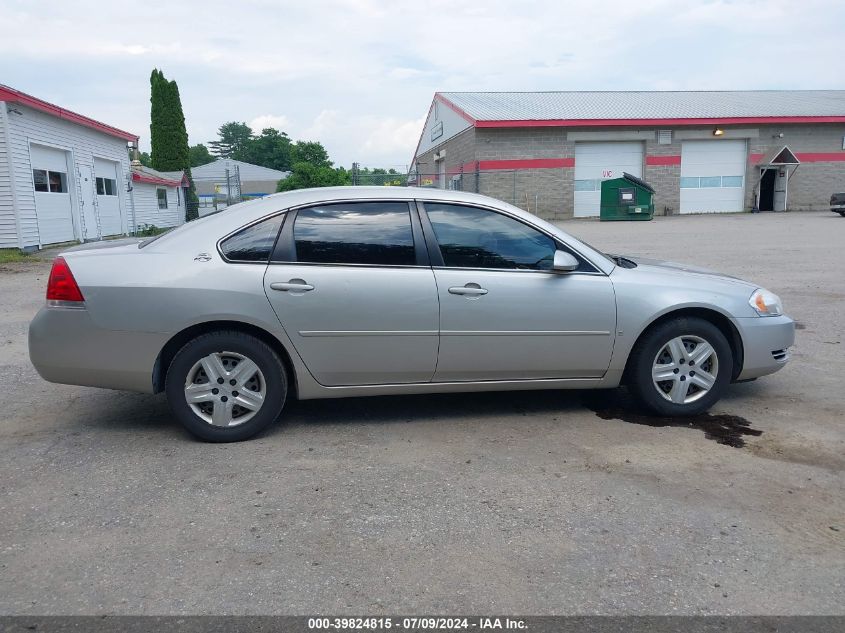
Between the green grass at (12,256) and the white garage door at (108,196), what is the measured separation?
21.1ft

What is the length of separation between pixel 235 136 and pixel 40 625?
5208 inches

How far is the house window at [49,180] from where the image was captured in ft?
62.5

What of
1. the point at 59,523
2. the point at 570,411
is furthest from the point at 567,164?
the point at 59,523

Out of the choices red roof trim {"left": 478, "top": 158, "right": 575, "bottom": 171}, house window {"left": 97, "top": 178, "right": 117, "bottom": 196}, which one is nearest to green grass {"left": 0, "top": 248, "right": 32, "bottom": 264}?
house window {"left": 97, "top": 178, "right": 117, "bottom": 196}

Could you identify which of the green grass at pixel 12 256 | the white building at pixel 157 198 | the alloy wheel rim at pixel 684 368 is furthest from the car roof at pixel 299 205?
the white building at pixel 157 198

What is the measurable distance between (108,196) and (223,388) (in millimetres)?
23525

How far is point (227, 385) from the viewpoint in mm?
4297

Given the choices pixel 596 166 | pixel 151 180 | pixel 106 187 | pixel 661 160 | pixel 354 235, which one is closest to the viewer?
pixel 354 235

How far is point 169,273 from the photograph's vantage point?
4.25 metres

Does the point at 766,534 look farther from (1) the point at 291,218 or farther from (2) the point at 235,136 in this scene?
(2) the point at 235,136

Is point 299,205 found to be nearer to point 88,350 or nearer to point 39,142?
point 88,350

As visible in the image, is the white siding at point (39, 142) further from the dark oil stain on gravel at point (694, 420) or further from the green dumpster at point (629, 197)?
the green dumpster at point (629, 197)

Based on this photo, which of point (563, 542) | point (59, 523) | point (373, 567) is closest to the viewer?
point (373, 567)

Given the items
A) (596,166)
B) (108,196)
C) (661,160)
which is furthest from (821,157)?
(108,196)
